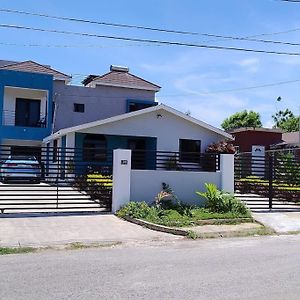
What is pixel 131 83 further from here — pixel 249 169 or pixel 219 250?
pixel 219 250

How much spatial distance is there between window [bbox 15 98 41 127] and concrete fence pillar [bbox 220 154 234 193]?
60.8 feet

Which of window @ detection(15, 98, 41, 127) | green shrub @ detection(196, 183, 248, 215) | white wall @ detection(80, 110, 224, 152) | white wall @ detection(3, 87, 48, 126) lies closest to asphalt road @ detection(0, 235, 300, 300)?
green shrub @ detection(196, 183, 248, 215)

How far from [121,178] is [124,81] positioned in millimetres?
19959

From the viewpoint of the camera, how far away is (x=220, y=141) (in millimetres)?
28016

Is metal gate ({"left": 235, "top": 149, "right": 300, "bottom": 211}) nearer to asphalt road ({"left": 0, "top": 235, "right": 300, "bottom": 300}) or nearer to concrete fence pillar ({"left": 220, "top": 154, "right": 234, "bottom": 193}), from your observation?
concrete fence pillar ({"left": 220, "top": 154, "right": 234, "bottom": 193})

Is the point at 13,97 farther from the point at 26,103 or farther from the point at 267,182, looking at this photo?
the point at 267,182

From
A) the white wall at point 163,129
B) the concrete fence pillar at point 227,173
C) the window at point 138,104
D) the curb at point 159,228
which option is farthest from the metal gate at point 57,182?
the window at point 138,104

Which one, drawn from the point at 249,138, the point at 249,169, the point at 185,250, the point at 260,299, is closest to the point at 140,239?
the point at 185,250

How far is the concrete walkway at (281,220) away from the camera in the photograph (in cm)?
1376

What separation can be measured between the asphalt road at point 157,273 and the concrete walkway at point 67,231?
101 cm

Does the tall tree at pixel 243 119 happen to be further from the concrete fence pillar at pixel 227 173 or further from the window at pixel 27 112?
the concrete fence pillar at pixel 227 173

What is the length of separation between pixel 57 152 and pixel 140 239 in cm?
509

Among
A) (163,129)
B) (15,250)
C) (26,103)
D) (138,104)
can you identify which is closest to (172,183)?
(15,250)

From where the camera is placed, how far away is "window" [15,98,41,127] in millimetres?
32562
